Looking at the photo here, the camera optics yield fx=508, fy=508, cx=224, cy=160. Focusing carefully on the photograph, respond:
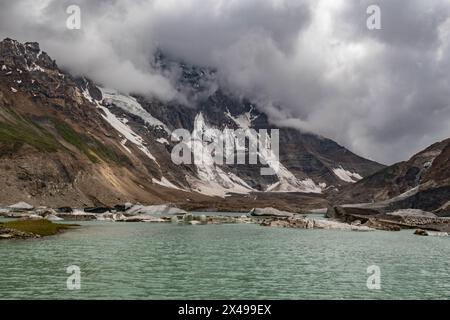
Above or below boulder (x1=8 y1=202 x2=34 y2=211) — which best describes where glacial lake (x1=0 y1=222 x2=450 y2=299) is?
below

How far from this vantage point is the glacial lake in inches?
1427

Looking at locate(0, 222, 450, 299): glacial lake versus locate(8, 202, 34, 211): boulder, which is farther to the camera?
locate(8, 202, 34, 211): boulder

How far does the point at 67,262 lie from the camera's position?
5075 cm

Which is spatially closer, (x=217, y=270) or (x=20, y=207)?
(x=217, y=270)

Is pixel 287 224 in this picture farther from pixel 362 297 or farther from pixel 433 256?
pixel 362 297

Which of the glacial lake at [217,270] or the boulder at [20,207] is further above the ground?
the boulder at [20,207]

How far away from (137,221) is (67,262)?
3699 inches

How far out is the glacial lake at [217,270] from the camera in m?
36.2

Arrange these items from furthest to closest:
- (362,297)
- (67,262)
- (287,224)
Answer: (287,224), (67,262), (362,297)

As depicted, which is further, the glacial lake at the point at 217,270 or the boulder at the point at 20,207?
the boulder at the point at 20,207

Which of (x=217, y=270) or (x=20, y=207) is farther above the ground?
(x=20, y=207)

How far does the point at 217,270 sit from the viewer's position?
46.6m
